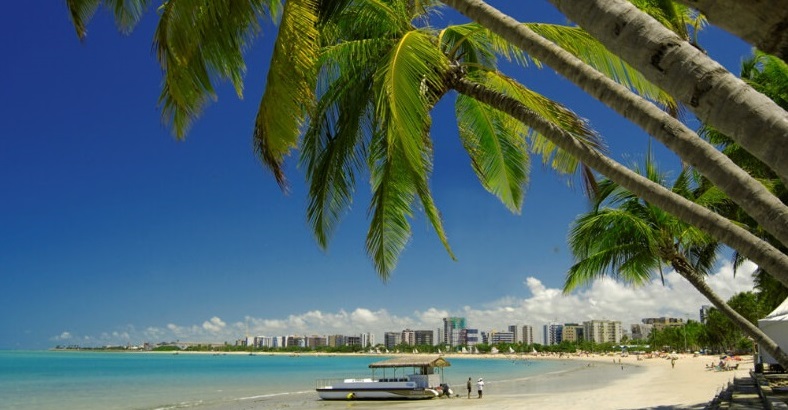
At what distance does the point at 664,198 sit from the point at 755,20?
2.45 meters

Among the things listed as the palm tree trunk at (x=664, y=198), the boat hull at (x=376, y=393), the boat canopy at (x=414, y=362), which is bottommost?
the boat hull at (x=376, y=393)

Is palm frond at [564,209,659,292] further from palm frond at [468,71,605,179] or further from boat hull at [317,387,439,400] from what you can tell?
boat hull at [317,387,439,400]

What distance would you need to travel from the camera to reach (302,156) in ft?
23.5

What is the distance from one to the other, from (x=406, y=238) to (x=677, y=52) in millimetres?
5418

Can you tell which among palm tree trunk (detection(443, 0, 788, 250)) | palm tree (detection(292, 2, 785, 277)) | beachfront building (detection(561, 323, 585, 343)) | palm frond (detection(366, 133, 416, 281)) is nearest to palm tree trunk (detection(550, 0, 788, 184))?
palm tree trunk (detection(443, 0, 788, 250))

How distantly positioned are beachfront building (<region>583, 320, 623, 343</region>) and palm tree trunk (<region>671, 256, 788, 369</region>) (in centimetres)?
18826

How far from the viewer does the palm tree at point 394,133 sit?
370cm

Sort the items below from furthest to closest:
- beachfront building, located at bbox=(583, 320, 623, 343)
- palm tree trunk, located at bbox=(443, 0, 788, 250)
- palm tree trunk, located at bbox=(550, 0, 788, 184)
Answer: beachfront building, located at bbox=(583, 320, 623, 343), palm tree trunk, located at bbox=(443, 0, 788, 250), palm tree trunk, located at bbox=(550, 0, 788, 184)

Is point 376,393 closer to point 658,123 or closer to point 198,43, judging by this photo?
point 198,43

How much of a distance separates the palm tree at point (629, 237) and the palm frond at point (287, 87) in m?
5.18

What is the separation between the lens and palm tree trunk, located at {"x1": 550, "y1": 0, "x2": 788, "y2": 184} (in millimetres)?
1701

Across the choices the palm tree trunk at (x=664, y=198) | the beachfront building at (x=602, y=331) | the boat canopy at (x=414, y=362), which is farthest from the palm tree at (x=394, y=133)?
the beachfront building at (x=602, y=331)

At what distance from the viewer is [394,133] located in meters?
4.95

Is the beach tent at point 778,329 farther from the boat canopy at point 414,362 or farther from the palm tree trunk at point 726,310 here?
the boat canopy at point 414,362
